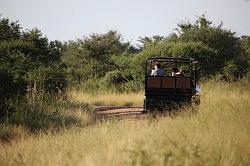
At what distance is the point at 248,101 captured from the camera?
35.6 ft

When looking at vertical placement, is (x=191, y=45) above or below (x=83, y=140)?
above

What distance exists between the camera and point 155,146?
595 centimetres

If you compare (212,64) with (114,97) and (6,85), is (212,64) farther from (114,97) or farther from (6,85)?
(6,85)

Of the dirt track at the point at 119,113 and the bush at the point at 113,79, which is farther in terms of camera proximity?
the bush at the point at 113,79

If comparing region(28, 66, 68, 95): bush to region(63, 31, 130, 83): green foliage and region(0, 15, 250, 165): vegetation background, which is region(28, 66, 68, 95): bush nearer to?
region(0, 15, 250, 165): vegetation background

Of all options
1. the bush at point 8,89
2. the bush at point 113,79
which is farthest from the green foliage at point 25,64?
the bush at point 113,79

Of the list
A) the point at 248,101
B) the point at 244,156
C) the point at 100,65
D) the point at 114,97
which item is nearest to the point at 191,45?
the point at 114,97

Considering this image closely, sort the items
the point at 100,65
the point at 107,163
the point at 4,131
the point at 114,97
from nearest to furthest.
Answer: the point at 107,163, the point at 4,131, the point at 114,97, the point at 100,65

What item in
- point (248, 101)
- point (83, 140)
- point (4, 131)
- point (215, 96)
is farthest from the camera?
point (215, 96)

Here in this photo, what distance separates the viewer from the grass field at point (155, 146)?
5.49 metres

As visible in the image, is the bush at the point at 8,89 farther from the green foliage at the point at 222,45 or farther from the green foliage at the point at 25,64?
the green foliage at the point at 222,45

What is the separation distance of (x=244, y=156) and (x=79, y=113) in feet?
26.5

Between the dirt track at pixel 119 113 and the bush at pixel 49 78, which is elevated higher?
the bush at pixel 49 78

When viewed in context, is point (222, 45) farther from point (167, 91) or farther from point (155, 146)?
point (155, 146)
